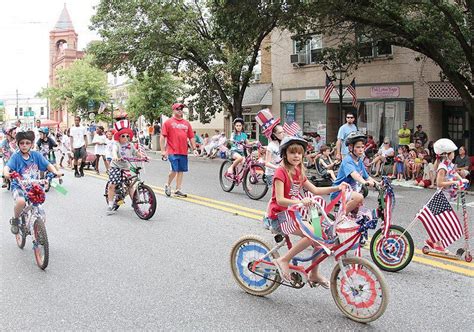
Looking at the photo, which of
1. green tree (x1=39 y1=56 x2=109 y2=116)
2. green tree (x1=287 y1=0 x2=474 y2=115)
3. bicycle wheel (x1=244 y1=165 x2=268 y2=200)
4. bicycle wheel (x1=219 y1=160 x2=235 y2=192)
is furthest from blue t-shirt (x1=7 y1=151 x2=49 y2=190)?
green tree (x1=39 y1=56 x2=109 y2=116)

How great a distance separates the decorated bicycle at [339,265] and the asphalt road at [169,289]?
6.8 inches

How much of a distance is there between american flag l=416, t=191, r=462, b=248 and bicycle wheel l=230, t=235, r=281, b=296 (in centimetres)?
235

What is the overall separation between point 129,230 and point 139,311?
11.7 ft

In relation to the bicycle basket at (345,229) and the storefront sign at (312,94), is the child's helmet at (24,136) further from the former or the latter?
the storefront sign at (312,94)

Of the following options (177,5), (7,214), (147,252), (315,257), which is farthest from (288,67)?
(315,257)

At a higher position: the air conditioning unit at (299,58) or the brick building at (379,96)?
the air conditioning unit at (299,58)

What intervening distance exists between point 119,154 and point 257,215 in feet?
8.73

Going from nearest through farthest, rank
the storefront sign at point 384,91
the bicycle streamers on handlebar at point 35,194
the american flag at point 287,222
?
the american flag at point 287,222
the bicycle streamers on handlebar at point 35,194
the storefront sign at point 384,91

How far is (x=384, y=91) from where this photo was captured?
875 inches

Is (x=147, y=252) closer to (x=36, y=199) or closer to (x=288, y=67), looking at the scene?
(x=36, y=199)

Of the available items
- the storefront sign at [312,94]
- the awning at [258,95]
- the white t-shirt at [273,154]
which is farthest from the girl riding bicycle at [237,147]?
the awning at [258,95]

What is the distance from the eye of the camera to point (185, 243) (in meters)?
7.28

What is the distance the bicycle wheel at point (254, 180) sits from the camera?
444 inches

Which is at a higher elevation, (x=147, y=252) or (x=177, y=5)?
(x=177, y=5)
